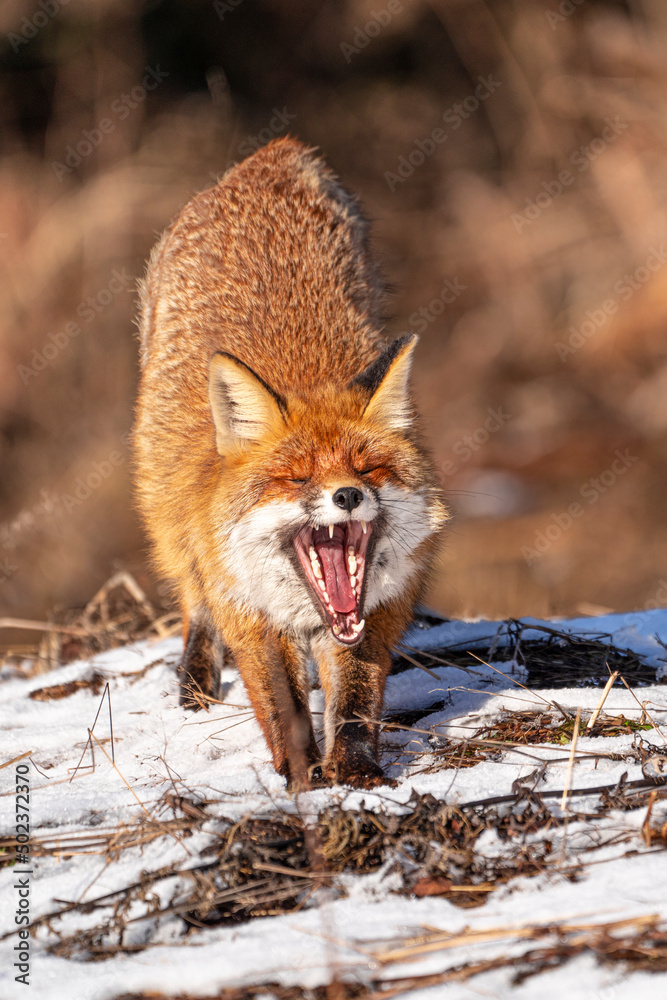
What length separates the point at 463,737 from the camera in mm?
3486

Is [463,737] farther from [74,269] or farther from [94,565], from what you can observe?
[74,269]

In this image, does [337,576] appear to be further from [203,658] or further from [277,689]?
[203,658]

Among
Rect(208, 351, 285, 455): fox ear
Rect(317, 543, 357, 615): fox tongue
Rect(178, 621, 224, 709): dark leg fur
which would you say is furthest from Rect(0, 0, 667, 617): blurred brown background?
Rect(208, 351, 285, 455): fox ear

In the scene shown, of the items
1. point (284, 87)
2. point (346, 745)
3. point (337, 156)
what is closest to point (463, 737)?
point (346, 745)

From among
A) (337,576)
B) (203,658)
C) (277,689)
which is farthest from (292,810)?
(203,658)

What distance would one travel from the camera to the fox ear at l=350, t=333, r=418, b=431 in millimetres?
3768

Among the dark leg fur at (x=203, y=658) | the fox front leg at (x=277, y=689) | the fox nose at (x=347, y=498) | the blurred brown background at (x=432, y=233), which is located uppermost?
the blurred brown background at (x=432, y=233)

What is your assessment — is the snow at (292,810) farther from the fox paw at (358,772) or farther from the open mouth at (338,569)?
the open mouth at (338,569)

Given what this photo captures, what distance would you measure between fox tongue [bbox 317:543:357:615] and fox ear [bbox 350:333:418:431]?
591 millimetres

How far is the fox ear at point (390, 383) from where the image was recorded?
3.77 metres

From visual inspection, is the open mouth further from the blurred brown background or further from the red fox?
the blurred brown background

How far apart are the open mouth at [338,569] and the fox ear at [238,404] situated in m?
0.50

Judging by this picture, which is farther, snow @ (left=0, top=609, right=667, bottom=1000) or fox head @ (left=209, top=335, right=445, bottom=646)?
fox head @ (left=209, top=335, right=445, bottom=646)

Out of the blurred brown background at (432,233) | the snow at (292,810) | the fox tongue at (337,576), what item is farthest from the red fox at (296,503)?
the blurred brown background at (432,233)
